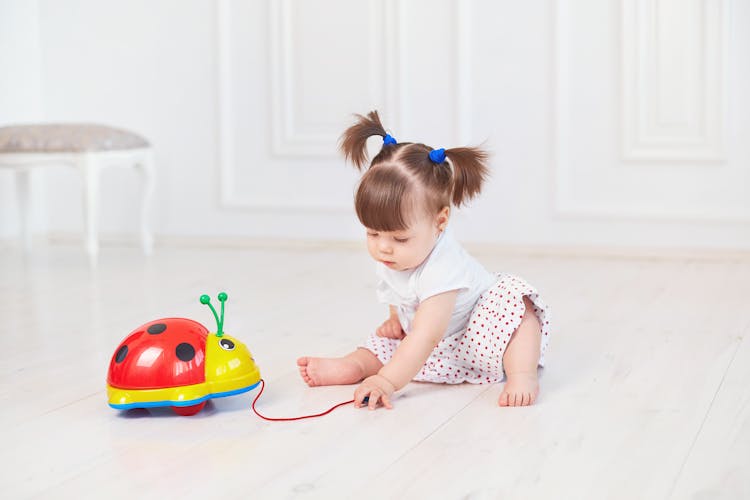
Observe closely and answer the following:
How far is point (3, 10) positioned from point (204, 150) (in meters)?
0.78

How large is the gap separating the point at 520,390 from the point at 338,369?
276 millimetres

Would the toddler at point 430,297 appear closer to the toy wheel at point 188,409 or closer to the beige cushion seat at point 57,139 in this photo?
the toy wheel at point 188,409

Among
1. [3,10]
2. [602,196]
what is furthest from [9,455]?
[3,10]

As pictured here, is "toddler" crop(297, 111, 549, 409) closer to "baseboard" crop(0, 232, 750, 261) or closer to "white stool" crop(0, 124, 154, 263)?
"baseboard" crop(0, 232, 750, 261)

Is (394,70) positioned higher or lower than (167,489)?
higher

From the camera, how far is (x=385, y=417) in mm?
1337

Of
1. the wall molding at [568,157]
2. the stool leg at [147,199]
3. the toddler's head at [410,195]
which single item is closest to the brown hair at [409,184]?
the toddler's head at [410,195]

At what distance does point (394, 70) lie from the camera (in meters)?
2.97

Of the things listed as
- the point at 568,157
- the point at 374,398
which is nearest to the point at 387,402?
the point at 374,398

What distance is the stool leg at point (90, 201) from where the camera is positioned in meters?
2.74

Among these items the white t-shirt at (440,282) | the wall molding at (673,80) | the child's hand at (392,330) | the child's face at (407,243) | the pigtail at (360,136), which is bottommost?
the child's hand at (392,330)

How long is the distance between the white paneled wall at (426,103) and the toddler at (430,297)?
1.34 meters

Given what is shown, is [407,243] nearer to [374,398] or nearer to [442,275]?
[442,275]

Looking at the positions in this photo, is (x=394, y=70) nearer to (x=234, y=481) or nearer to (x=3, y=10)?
(x=3, y=10)
